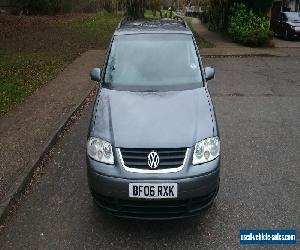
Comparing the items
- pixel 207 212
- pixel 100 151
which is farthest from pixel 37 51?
pixel 207 212

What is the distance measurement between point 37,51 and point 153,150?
12.5m

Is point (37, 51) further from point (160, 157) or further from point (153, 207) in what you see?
point (153, 207)

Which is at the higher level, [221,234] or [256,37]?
[256,37]

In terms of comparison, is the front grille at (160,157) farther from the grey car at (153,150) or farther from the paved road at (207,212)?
the paved road at (207,212)

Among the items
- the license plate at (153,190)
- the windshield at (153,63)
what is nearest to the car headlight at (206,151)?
the license plate at (153,190)

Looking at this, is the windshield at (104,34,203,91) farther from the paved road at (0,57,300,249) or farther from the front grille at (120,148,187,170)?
the paved road at (0,57,300,249)

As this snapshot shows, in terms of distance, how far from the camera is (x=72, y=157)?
A: 6.18 m

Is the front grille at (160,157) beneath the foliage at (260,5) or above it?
beneath

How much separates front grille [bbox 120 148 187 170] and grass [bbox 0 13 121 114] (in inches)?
198

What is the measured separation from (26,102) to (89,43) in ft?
30.4

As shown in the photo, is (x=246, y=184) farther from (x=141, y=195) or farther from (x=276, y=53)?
(x=276, y=53)

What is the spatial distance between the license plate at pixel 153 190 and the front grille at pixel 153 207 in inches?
2.8

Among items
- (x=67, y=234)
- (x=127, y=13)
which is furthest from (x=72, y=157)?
(x=127, y=13)

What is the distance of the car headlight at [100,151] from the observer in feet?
13.5
